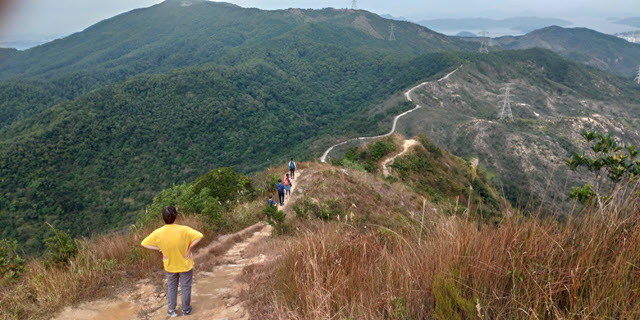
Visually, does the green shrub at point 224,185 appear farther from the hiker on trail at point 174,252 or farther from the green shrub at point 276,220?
the hiker on trail at point 174,252

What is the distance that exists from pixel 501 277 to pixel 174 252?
3.57 m

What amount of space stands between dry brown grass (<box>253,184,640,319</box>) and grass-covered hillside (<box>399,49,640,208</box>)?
43.9ft

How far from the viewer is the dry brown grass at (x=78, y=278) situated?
3.67 m

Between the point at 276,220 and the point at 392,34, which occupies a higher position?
the point at 392,34

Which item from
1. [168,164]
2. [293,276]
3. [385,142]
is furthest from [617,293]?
[168,164]

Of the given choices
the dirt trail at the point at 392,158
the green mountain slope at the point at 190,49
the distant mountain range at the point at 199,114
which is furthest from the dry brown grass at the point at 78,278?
the green mountain slope at the point at 190,49

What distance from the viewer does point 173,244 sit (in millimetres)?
3945

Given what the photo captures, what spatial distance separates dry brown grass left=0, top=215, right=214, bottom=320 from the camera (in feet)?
12.1

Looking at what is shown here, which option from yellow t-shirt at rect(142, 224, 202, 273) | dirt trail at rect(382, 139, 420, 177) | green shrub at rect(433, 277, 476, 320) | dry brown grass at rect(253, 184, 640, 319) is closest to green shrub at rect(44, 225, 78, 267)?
yellow t-shirt at rect(142, 224, 202, 273)

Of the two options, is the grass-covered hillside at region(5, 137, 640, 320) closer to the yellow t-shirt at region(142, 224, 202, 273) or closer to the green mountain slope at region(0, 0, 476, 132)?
the yellow t-shirt at region(142, 224, 202, 273)

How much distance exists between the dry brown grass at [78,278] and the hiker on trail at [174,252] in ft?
3.57

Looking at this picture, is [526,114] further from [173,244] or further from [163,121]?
[173,244]

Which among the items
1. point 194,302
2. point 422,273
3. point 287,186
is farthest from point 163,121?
point 422,273

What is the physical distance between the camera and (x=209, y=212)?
7.99 metres
